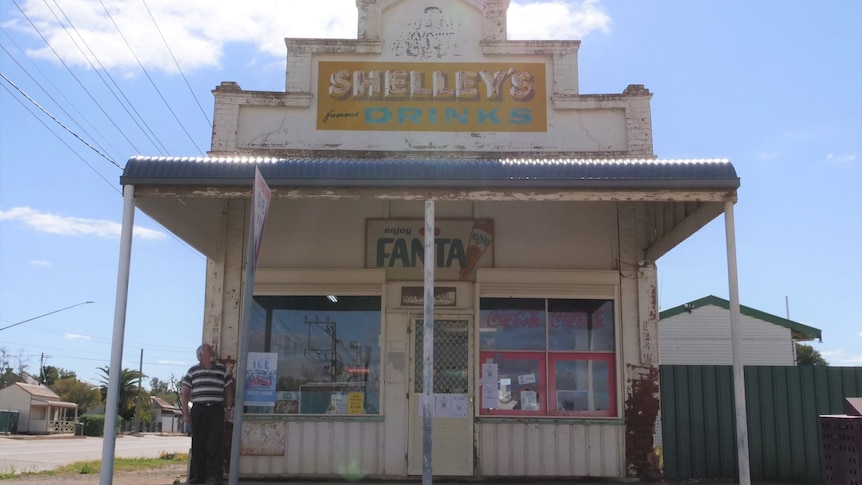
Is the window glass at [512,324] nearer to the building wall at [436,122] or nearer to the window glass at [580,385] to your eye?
the window glass at [580,385]

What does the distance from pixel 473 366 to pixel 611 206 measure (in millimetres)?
2935

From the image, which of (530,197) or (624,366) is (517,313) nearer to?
(624,366)

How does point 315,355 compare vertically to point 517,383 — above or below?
above

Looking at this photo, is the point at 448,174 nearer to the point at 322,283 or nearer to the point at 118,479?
the point at 322,283

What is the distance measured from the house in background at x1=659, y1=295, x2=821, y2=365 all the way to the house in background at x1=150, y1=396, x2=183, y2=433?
7481 centimetres

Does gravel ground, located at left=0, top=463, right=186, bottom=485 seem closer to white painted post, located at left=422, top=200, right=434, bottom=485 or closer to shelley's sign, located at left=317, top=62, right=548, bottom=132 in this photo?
white painted post, located at left=422, top=200, right=434, bottom=485

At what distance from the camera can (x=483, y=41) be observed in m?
11.3

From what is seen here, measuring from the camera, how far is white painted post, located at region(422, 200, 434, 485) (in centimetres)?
773

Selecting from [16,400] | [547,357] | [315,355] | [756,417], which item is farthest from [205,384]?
[16,400]

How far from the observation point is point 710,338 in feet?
77.5

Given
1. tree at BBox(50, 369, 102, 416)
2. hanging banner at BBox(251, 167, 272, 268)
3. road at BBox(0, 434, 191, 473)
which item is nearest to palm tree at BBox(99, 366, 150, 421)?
tree at BBox(50, 369, 102, 416)

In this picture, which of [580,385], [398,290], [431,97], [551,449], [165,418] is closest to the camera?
[551,449]

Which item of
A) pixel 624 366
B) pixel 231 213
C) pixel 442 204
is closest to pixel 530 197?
pixel 442 204

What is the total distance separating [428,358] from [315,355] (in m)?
3.24
